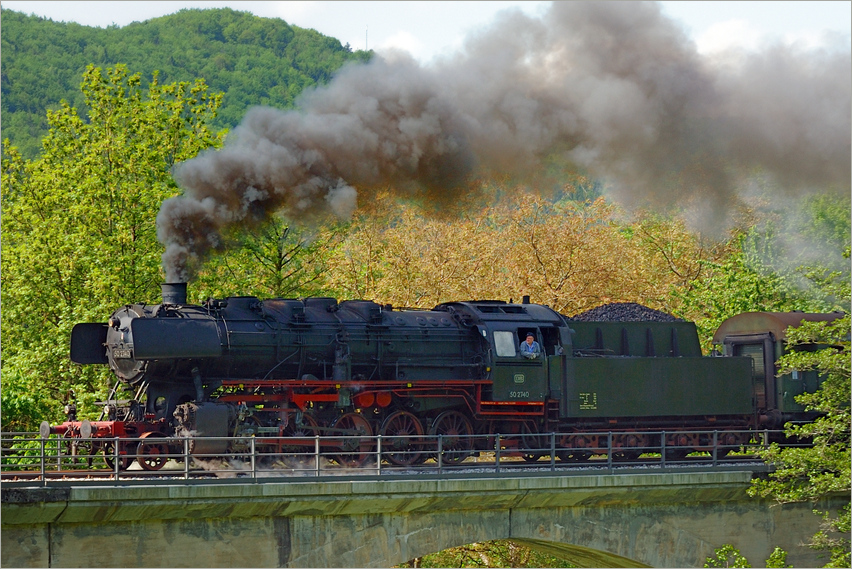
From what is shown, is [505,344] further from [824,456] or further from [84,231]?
[84,231]

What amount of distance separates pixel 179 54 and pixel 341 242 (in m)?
57.9

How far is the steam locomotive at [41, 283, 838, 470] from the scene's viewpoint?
17.5m

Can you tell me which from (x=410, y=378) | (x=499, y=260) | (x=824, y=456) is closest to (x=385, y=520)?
(x=410, y=378)

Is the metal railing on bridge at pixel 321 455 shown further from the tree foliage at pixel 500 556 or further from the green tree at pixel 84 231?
the tree foliage at pixel 500 556

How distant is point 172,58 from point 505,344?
234 feet

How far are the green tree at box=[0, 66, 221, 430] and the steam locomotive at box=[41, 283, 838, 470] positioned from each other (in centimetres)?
928

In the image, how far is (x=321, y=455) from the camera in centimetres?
1633

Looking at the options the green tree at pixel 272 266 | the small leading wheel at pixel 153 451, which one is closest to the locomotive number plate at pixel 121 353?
the small leading wheel at pixel 153 451

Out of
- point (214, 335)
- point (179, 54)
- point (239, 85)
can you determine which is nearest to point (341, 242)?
point (214, 335)

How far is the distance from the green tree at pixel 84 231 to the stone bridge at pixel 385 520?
12.2 metres

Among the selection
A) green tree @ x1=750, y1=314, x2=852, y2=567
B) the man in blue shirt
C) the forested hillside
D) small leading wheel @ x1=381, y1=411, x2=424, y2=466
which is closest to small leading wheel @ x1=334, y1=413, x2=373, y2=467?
small leading wheel @ x1=381, y1=411, x2=424, y2=466

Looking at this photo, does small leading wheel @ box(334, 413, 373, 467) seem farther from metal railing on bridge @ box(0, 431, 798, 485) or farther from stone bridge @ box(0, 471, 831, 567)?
stone bridge @ box(0, 471, 831, 567)

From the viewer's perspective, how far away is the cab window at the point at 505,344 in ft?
67.3

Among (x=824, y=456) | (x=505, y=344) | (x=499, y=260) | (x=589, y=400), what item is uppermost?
(x=499, y=260)
